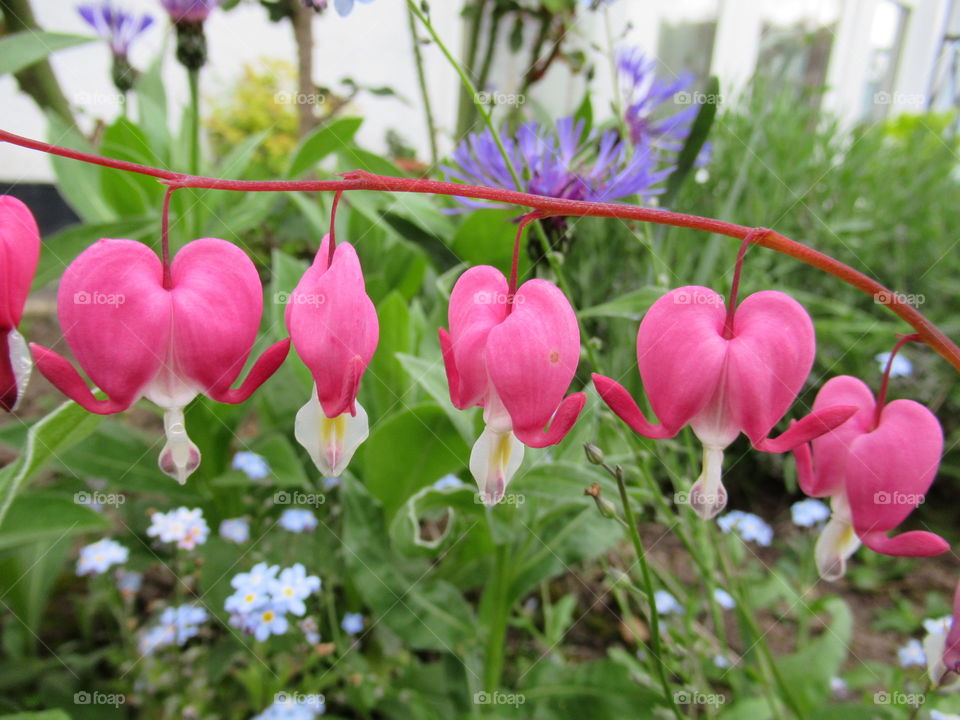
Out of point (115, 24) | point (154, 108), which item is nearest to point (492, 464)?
point (154, 108)

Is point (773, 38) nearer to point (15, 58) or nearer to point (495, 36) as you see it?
point (495, 36)

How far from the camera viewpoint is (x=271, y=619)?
0.83 meters

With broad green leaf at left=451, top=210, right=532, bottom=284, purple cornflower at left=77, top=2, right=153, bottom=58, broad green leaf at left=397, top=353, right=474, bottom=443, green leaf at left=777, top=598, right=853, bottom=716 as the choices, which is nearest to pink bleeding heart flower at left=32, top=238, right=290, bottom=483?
broad green leaf at left=397, top=353, right=474, bottom=443

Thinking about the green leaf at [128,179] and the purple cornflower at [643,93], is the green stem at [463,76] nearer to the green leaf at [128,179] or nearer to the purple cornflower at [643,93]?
the purple cornflower at [643,93]

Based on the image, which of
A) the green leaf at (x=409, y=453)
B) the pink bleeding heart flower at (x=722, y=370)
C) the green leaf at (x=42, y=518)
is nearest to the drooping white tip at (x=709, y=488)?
→ the pink bleeding heart flower at (x=722, y=370)

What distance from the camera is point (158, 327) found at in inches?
16.4

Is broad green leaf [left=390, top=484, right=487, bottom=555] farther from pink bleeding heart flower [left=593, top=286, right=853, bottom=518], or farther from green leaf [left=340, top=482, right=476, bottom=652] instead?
pink bleeding heart flower [left=593, top=286, right=853, bottom=518]

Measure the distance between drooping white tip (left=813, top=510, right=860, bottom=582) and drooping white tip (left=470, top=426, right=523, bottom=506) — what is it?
0.26 metres

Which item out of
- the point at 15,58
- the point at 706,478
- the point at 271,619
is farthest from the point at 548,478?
the point at 15,58

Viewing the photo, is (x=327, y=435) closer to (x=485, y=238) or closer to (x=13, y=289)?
(x=13, y=289)

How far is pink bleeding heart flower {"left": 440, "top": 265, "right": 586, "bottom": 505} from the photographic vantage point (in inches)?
16.2

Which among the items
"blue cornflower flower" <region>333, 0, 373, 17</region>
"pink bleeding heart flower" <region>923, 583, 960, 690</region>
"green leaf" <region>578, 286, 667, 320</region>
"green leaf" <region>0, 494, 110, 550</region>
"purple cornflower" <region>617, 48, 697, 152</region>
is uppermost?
"blue cornflower flower" <region>333, 0, 373, 17</region>

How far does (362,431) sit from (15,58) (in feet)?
2.68

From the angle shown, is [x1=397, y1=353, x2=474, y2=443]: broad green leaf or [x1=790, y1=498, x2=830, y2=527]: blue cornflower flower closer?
[x1=397, y1=353, x2=474, y2=443]: broad green leaf
